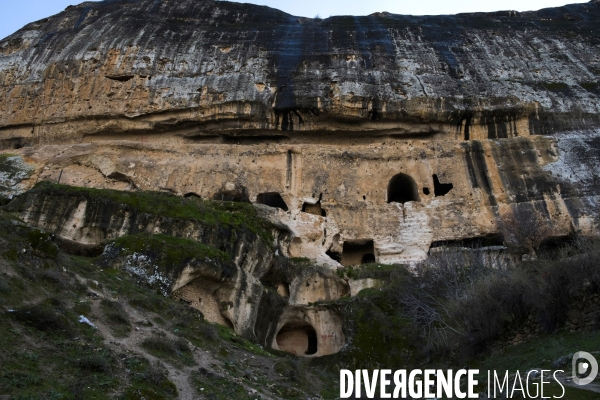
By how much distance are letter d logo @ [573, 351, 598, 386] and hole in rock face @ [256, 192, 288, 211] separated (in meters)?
15.8

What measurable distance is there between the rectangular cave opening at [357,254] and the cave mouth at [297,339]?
5573 millimetres

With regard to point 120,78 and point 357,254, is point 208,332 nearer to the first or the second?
point 357,254

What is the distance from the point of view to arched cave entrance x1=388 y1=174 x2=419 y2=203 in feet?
80.2

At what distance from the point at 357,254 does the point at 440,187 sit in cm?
473

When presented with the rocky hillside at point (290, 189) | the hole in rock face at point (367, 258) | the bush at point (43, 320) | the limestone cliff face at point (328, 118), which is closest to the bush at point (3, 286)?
the rocky hillside at point (290, 189)

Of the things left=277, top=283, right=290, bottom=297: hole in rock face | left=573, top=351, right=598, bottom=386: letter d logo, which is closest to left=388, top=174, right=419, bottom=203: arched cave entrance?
left=277, top=283, right=290, bottom=297: hole in rock face

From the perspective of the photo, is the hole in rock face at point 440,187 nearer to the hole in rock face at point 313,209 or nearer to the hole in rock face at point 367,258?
the hole in rock face at point 367,258

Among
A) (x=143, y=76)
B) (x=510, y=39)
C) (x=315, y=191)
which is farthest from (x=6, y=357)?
(x=510, y=39)

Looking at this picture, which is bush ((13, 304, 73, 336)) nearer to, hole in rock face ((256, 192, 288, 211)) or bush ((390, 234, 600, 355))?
bush ((390, 234, 600, 355))

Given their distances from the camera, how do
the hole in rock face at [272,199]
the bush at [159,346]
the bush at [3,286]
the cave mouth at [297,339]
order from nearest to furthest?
the bush at [3,286]
the bush at [159,346]
the cave mouth at [297,339]
the hole in rock face at [272,199]

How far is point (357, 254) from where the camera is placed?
910 inches

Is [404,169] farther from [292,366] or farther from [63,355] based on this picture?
[63,355]

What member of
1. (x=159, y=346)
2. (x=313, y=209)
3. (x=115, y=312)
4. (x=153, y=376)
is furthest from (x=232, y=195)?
(x=153, y=376)

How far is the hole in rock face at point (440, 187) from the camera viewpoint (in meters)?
24.0
